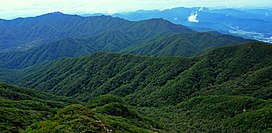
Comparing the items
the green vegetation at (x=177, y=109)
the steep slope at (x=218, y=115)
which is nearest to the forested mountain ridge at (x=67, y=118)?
the green vegetation at (x=177, y=109)

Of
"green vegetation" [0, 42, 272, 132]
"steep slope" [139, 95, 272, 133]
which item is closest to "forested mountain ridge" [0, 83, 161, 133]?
"green vegetation" [0, 42, 272, 132]

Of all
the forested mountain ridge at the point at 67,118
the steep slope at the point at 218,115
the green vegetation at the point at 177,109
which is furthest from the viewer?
the steep slope at the point at 218,115

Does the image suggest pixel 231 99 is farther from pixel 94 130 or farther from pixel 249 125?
pixel 94 130

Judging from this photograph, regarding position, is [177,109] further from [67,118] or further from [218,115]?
[67,118]

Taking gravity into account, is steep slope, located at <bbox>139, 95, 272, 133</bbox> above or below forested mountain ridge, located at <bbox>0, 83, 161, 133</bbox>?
below

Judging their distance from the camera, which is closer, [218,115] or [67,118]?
[67,118]

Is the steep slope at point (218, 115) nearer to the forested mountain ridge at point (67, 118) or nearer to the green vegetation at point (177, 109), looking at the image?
the green vegetation at point (177, 109)

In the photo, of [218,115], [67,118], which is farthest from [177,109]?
[67,118]

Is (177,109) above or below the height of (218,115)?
below

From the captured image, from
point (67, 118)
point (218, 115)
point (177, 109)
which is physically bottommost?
point (177, 109)

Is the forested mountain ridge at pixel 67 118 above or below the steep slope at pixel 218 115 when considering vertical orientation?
above

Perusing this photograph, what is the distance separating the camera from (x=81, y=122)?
64250 mm

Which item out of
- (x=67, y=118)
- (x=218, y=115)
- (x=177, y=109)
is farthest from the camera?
(x=177, y=109)

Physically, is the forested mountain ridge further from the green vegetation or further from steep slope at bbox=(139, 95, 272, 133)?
steep slope at bbox=(139, 95, 272, 133)
